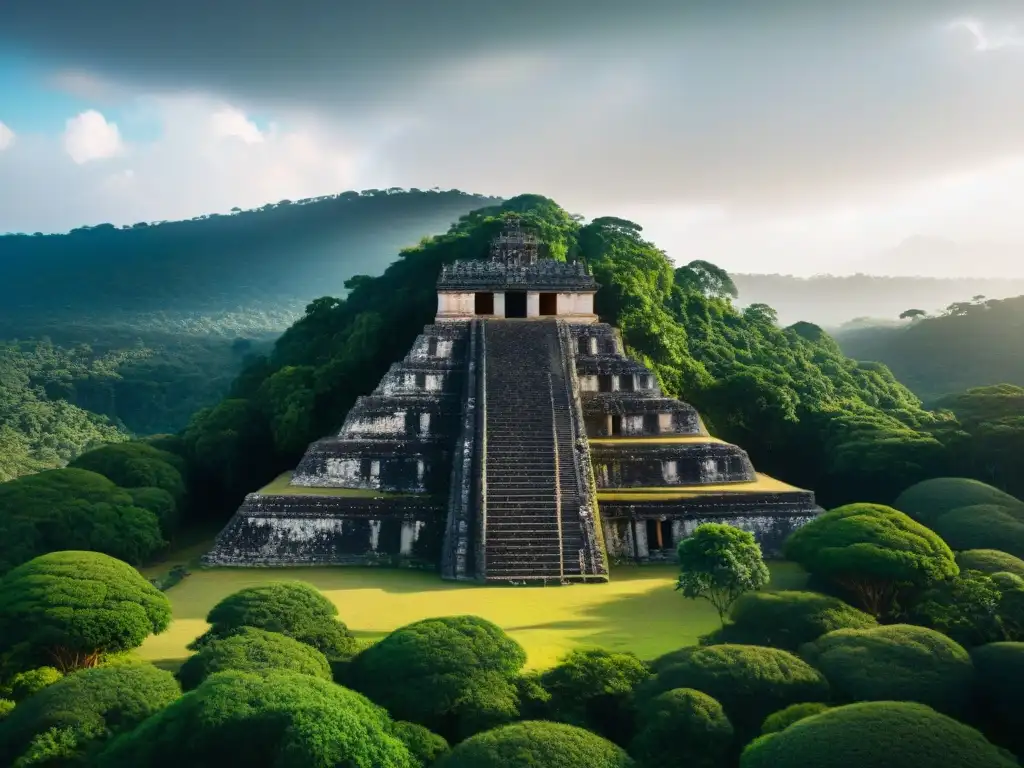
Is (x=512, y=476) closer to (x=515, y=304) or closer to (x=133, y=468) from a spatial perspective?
(x=515, y=304)

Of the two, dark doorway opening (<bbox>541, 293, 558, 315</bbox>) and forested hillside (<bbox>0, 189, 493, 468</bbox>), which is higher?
forested hillside (<bbox>0, 189, 493, 468</bbox>)

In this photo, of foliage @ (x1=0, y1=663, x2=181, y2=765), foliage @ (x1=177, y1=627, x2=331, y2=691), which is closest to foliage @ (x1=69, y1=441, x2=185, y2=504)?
foliage @ (x1=177, y1=627, x2=331, y2=691)

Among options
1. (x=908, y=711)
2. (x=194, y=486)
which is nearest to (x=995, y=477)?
(x=908, y=711)

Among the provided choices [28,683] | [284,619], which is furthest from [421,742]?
[28,683]

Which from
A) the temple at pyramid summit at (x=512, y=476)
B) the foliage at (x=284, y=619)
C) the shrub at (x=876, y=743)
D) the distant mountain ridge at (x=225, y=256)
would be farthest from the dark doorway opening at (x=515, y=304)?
the distant mountain ridge at (x=225, y=256)

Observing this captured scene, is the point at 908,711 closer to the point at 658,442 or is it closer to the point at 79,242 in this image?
the point at 658,442

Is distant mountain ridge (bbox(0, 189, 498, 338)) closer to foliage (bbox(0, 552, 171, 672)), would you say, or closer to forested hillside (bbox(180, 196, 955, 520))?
forested hillside (bbox(180, 196, 955, 520))

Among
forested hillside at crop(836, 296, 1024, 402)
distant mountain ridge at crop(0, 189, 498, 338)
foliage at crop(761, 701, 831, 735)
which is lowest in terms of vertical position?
foliage at crop(761, 701, 831, 735)
